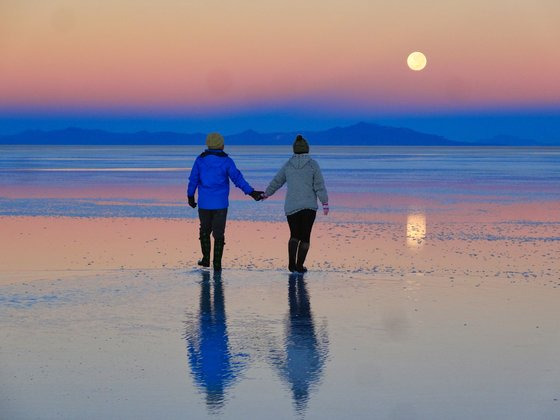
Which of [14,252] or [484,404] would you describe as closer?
[484,404]

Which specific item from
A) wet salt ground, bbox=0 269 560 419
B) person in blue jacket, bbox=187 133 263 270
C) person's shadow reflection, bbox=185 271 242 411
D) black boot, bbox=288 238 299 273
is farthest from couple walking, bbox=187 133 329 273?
person's shadow reflection, bbox=185 271 242 411

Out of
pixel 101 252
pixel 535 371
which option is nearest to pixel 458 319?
pixel 535 371

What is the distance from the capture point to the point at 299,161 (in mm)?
11766

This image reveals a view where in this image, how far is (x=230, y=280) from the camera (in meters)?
10.4

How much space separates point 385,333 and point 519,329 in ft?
3.84

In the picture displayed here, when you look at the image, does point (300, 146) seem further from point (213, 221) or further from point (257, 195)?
point (213, 221)

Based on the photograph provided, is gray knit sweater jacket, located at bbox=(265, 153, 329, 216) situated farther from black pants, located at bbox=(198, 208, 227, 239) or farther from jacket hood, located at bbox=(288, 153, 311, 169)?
black pants, located at bbox=(198, 208, 227, 239)

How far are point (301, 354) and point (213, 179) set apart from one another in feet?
17.3

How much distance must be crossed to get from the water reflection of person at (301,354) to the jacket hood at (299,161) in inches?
127

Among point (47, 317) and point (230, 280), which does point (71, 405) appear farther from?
point (230, 280)

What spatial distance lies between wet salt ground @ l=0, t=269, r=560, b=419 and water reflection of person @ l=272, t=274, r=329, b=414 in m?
0.02

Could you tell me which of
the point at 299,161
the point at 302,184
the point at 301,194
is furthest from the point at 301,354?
the point at 299,161

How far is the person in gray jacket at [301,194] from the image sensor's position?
11328mm

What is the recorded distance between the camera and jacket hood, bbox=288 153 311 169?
11.7m
